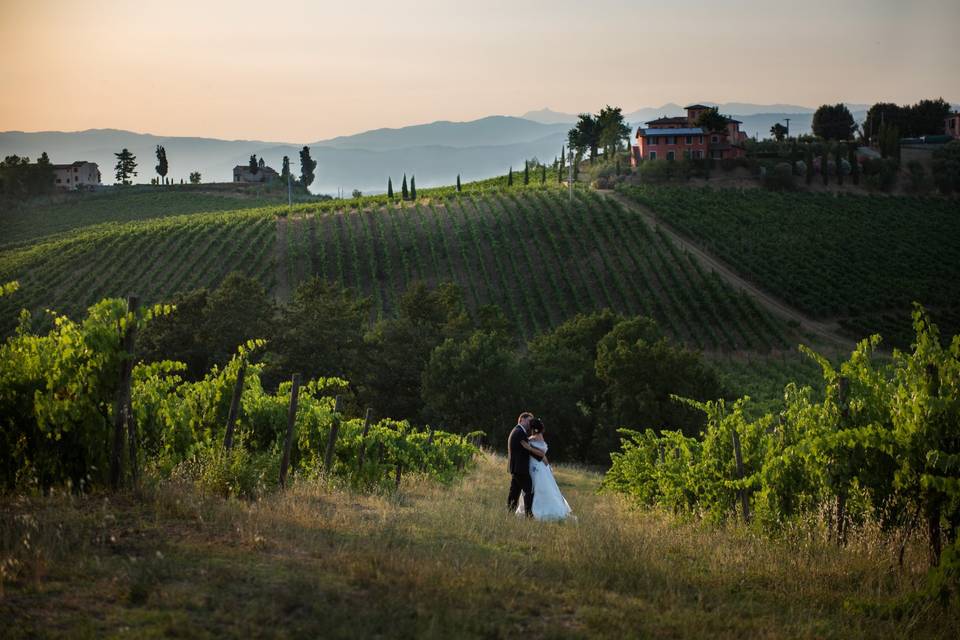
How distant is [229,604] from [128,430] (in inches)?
167

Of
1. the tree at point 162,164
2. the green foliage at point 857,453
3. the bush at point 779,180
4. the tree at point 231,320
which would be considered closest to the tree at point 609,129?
the bush at point 779,180

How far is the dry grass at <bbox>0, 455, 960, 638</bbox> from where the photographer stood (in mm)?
6953

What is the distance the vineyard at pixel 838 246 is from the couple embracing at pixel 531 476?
219 ft

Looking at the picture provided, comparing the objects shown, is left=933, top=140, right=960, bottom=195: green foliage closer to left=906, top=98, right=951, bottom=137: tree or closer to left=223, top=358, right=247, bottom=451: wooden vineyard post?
left=906, top=98, right=951, bottom=137: tree

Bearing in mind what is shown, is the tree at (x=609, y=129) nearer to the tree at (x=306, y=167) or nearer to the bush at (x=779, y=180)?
the bush at (x=779, y=180)

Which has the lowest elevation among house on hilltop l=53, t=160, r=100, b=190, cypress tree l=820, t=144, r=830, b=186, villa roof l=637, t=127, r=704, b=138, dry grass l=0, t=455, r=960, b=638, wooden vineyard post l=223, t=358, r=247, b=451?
dry grass l=0, t=455, r=960, b=638

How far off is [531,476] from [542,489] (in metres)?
0.28

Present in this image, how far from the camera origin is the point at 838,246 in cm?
9500

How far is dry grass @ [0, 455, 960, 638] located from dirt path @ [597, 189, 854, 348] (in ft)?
231

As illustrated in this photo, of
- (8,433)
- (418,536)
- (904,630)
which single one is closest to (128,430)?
(8,433)

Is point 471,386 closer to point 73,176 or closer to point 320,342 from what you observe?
point 320,342

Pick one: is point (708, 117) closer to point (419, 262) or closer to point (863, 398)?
point (419, 262)

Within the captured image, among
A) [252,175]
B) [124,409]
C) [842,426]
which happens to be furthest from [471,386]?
[252,175]

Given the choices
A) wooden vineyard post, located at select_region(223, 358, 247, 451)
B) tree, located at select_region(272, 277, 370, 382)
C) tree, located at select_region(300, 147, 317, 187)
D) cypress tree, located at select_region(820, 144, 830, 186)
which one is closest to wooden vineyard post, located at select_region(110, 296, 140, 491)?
wooden vineyard post, located at select_region(223, 358, 247, 451)
